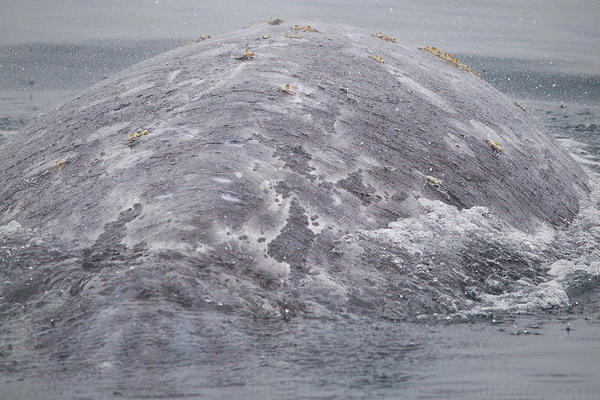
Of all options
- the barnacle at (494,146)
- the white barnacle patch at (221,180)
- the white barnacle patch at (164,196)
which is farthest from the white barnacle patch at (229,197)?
the barnacle at (494,146)

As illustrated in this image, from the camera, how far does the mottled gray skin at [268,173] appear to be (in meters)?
4.93

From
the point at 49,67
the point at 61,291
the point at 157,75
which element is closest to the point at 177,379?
the point at 61,291

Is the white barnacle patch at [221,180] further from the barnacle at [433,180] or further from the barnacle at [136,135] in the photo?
the barnacle at [433,180]

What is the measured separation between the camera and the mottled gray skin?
493cm

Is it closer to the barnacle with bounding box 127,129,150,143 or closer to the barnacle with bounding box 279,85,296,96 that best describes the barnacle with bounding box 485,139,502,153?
the barnacle with bounding box 279,85,296,96

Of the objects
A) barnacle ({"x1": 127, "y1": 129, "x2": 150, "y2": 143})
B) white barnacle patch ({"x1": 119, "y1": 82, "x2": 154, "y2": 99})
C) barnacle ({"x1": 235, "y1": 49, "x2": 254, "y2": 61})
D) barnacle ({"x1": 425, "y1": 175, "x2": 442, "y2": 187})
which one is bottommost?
barnacle ({"x1": 425, "y1": 175, "x2": 442, "y2": 187})

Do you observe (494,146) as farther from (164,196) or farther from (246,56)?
(164,196)

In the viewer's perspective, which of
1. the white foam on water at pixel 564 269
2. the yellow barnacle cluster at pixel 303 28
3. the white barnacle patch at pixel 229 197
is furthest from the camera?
the yellow barnacle cluster at pixel 303 28

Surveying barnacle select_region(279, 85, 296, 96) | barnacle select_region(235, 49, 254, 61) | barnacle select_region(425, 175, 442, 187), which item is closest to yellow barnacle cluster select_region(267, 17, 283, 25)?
barnacle select_region(235, 49, 254, 61)

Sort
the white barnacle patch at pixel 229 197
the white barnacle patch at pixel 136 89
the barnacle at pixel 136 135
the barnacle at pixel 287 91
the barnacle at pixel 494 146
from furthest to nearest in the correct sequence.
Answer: the barnacle at pixel 494 146 → the white barnacle patch at pixel 136 89 → the barnacle at pixel 287 91 → the barnacle at pixel 136 135 → the white barnacle patch at pixel 229 197

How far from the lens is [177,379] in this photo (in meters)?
4.13

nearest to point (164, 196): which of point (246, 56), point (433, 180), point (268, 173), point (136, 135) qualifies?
point (268, 173)

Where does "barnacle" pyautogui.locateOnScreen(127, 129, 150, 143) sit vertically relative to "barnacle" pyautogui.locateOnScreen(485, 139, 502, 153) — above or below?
above

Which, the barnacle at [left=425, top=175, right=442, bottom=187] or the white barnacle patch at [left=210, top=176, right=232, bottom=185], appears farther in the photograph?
the barnacle at [left=425, top=175, right=442, bottom=187]
